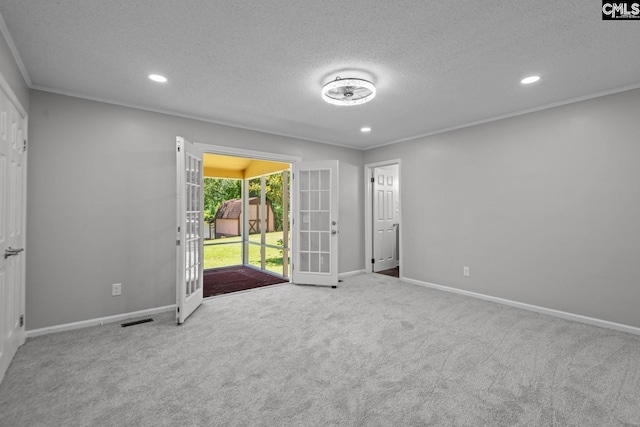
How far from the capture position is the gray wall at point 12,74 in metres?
2.01

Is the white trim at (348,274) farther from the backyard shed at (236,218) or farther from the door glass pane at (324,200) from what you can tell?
the backyard shed at (236,218)

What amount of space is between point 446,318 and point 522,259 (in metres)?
1.33

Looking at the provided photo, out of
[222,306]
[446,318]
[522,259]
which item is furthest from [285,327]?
[522,259]

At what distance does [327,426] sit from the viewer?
1.61 metres

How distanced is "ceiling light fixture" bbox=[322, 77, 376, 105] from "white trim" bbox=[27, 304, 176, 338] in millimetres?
3124

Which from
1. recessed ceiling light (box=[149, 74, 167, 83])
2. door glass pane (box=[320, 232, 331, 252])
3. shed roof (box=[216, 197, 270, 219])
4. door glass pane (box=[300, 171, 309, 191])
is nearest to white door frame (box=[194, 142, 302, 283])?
door glass pane (box=[300, 171, 309, 191])

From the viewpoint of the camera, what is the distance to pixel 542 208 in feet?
11.2

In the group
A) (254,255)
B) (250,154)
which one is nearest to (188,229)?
(250,154)

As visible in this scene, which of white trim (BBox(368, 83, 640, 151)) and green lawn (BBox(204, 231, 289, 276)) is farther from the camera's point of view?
green lawn (BBox(204, 231, 289, 276))

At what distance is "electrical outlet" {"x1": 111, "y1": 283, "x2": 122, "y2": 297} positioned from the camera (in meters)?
3.17

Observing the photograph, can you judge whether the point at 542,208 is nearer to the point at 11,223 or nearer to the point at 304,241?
the point at 304,241

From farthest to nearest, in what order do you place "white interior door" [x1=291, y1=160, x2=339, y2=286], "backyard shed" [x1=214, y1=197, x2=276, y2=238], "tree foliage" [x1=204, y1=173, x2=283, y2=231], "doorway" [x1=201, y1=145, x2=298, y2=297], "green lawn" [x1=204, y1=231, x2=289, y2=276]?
"backyard shed" [x1=214, y1=197, x2=276, y2=238] → "tree foliage" [x1=204, y1=173, x2=283, y2=231] → "green lawn" [x1=204, y1=231, x2=289, y2=276] → "doorway" [x1=201, y1=145, x2=298, y2=297] → "white interior door" [x1=291, y1=160, x2=339, y2=286]

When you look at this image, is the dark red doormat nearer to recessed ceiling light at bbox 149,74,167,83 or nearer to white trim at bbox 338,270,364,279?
white trim at bbox 338,270,364,279

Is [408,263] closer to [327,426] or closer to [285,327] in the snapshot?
[285,327]
